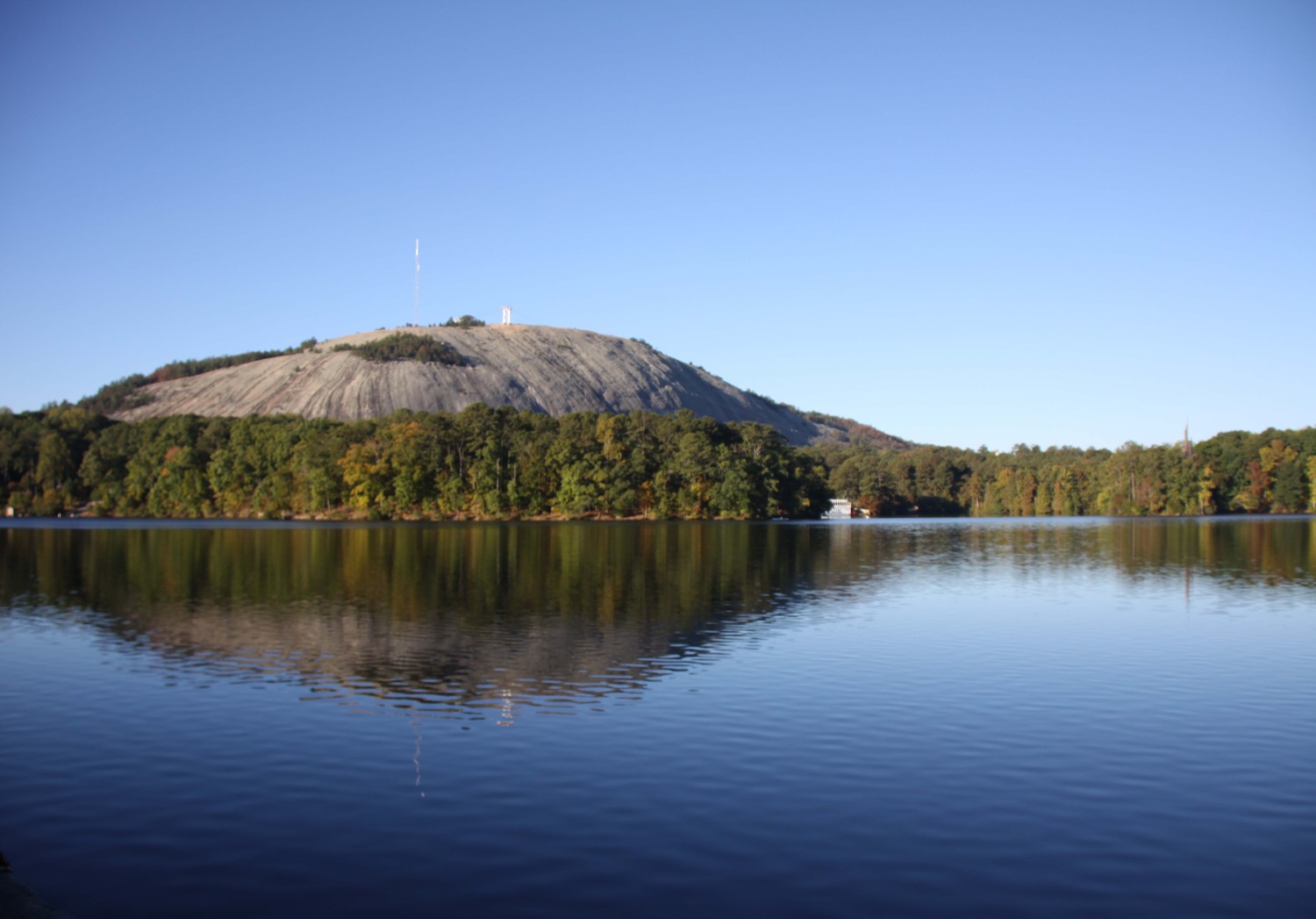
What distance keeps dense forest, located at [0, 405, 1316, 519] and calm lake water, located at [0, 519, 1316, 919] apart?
360 ft

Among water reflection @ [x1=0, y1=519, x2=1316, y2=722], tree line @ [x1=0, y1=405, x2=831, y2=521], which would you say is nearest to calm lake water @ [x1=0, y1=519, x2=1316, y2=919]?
water reflection @ [x1=0, y1=519, x2=1316, y2=722]

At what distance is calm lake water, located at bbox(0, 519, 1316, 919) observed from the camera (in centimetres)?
1133

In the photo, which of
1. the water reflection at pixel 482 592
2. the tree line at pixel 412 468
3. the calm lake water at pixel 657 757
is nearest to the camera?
the calm lake water at pixel 657 757

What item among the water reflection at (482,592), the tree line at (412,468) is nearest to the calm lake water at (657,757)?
the water reflection at (482,592)

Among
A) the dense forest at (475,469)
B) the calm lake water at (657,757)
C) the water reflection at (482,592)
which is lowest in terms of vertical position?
the calm lake water at (657,757)

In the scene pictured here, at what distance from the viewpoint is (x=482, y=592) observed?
136ft

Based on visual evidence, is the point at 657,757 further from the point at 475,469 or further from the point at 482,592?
the point at 475,469

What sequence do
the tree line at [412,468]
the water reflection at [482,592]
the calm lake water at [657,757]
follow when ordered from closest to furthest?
the calm lake water at [657,757], the water reflection at [482,592], the tree line at [412,468]

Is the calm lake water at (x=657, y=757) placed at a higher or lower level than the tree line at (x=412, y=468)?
lower

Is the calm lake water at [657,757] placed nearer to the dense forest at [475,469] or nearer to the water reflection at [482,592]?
the water reflection at [482,592]

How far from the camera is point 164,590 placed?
1650 inches

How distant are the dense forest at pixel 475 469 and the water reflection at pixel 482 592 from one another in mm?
57227

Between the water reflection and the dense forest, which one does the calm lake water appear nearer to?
the water reflection

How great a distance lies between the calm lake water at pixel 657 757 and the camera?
1133 centimetres
